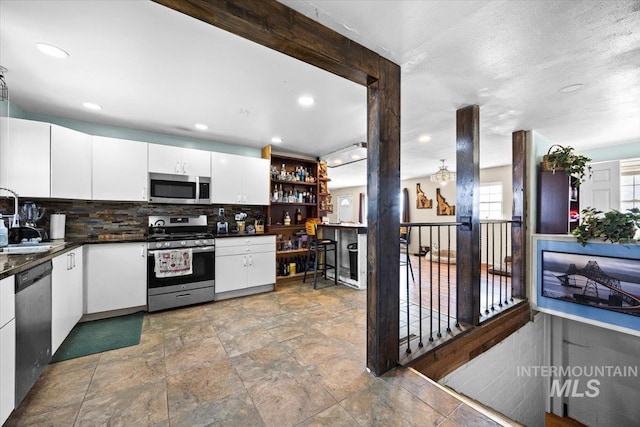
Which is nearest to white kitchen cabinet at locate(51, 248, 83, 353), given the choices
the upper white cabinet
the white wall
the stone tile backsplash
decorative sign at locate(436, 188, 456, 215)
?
the stone tile backsplash

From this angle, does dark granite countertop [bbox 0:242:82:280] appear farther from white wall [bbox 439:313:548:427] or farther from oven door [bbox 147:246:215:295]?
white wall [bbox 439:313:548:427]

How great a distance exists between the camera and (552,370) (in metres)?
3.65

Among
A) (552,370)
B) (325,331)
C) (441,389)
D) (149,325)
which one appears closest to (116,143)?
(149,325)

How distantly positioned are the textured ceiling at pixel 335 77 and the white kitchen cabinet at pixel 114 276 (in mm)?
1585

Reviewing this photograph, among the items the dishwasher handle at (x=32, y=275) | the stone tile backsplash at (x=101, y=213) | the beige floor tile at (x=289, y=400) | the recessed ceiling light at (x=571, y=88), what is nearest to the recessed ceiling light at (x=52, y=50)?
the dishwasher handle at (x=32, y=275)

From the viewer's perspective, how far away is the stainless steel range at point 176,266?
10.2 feet

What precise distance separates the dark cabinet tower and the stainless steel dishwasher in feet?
17.3

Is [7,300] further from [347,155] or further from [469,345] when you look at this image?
[347,155]

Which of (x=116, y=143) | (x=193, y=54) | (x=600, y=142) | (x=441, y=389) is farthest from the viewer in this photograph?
(x=600, y=142)

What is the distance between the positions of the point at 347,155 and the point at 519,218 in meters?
2.66

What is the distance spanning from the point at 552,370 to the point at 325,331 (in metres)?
3.60

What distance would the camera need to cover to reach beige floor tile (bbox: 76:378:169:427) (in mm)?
1479

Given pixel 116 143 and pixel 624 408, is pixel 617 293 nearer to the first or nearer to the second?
pixel 624 408

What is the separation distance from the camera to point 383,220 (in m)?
1.92
